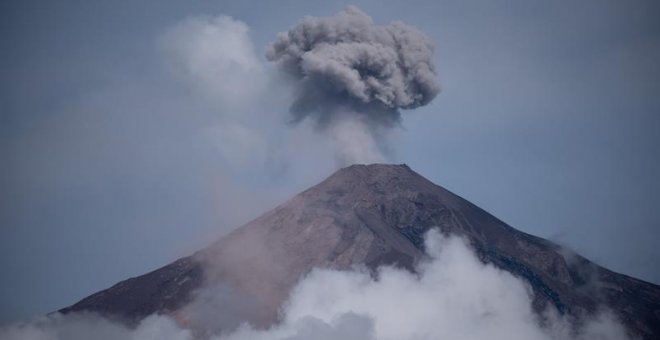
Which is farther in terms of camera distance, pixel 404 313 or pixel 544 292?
pixel 544 292

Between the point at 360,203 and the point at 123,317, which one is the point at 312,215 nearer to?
the point at 360,203

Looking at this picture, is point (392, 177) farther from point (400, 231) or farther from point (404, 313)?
point (404, 313)

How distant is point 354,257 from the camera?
262ft

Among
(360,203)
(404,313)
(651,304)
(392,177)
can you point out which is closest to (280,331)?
(404,313)

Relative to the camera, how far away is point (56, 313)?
265 feet

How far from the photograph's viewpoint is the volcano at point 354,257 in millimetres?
78000

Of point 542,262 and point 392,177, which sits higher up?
point 392,177

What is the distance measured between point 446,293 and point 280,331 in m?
16.7

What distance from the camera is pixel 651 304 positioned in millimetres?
82250

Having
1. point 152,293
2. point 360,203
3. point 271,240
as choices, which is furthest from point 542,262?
point 152,293

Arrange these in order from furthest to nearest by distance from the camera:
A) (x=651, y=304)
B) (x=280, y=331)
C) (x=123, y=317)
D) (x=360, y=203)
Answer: (x=360, y=203), (x=651, y=304), (x=123, y=317), (x=280, y=331)

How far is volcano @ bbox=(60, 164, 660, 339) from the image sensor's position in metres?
78.0

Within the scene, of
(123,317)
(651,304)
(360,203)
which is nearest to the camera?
(123,317)

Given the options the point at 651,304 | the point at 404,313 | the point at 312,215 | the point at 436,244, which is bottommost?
the point at 651,304
